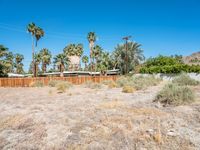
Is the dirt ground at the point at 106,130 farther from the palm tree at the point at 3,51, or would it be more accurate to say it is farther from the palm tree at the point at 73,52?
the palm tree at the point at 73,52

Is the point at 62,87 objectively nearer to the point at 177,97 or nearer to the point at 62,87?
the point at 62,87

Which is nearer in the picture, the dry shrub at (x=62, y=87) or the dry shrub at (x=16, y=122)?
the dry shrub at (x=16, y=122)

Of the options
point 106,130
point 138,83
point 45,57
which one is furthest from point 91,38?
point 106,130

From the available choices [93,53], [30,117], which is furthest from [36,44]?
[30,117]

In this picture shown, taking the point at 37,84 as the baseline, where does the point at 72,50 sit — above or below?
above

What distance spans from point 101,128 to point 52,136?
59.4 inches

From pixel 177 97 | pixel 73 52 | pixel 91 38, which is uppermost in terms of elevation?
pixel 91 38

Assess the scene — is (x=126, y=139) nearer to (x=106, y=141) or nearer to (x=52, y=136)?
(x=106, y=141)

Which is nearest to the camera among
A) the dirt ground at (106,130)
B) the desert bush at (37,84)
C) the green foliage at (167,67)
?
the dirt ground at (106,130)

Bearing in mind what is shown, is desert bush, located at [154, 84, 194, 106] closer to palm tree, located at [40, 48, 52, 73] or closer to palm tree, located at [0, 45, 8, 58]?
palm tree, located at [0, 45, 8, 58]

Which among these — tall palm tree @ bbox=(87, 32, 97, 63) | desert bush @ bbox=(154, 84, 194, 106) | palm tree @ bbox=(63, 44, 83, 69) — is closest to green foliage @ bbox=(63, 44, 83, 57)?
palm tree @ bbox=(63, 44, 83, 69)

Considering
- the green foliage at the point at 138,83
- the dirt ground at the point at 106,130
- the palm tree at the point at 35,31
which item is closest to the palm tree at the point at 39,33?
the palm tree at the point at 35,31

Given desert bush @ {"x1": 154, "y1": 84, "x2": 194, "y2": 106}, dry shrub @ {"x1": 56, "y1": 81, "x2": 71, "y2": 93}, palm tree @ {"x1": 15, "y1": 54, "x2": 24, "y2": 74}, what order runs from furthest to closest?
palm tree @ {"x1": 15, "y1": 54, "x2": 24, "y2": 74} → dry shrub @ {"x1": 56, "y1": 81, "x2": 71, "y2": 93} → desert bush @ {"x1": 154, "y1": 84, "x2": 194, "y2": 106}

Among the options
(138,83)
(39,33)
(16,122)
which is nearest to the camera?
(16,122)
